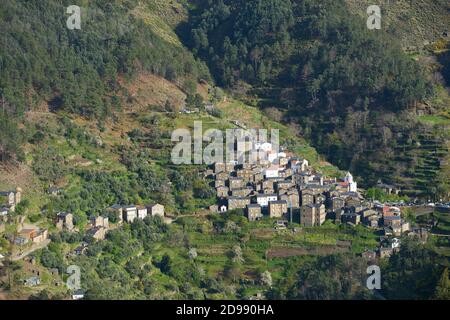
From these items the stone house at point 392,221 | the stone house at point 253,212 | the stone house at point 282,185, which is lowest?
the stone house at point 392,221

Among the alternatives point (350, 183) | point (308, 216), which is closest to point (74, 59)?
point (350, 183)

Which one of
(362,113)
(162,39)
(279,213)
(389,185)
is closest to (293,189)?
(279,213)

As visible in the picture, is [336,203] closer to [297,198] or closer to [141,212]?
[297,198]

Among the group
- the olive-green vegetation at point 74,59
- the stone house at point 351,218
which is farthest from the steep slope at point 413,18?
the stone house at point 351,218

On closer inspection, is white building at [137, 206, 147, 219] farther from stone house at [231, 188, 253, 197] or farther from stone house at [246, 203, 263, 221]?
stone house at [231, 188, 253, 197]

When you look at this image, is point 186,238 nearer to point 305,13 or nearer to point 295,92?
point 295,92

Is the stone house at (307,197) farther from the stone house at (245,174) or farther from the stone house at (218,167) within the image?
the stone house at (218,167)

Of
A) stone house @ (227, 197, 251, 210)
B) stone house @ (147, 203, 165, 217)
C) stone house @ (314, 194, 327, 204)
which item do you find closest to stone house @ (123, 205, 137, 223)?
stone house @ (147, 203, 165, 217)

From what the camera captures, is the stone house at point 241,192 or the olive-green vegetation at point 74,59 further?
the olive-green vegetation at point 74,59
